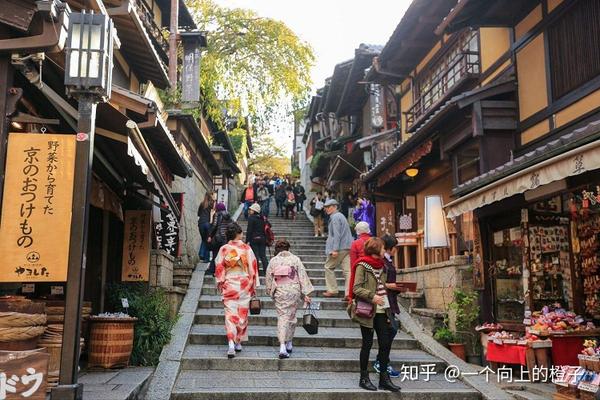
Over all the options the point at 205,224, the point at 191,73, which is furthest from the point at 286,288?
the point at 191,73

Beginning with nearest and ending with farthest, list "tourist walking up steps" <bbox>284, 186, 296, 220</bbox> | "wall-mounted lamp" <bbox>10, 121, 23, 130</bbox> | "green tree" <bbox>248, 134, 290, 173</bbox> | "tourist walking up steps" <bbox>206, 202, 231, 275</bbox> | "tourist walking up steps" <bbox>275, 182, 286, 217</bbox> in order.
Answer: "wall-mounted lamp" <bbox>10, 121, 23, 130</bbox> → "tourist walking up steps" <bbox>206, 202, 231, 275</bbox> → "tourist walking up steps" <bbox>284, 186, 296, 220</bbox> → "tourist walking up steps" <bbox>275, 182, 286, 217</bbox> → "green tree" <bbox>248, 134, 290, 173</bbox>

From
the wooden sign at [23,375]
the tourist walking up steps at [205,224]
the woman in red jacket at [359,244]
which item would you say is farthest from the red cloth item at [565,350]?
the tourist walking up steps at [205,224]

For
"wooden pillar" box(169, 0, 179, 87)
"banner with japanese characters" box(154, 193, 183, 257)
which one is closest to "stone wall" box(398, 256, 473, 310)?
"banner with japanese characters" box(154, 193, 183, 257)

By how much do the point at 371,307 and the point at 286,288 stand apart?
6.46 ft

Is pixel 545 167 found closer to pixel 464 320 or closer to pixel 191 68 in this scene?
pixel 464 320

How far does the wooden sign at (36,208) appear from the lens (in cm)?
588

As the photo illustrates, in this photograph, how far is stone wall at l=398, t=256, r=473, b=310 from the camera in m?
9.61

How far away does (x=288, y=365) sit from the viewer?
8539 millimetres

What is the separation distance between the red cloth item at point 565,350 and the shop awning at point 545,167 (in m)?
2.19

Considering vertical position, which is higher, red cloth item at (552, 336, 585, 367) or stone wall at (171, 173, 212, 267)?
stone wall at (171, 173, 212, 267)

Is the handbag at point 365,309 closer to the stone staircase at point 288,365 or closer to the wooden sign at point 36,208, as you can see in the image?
the stone staircase at point 288,365

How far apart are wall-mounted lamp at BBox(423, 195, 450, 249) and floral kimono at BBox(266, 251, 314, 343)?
3.37 m

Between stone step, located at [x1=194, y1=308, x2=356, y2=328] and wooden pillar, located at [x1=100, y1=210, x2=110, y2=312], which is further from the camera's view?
stone step, located at [x1=194, y1=308, x2=356, y2=328]

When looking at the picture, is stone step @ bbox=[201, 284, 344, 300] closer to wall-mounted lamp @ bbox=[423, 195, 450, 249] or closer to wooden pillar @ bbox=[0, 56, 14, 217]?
wall-mounted lamp @ bbox=[423, 195, 450, 249]
